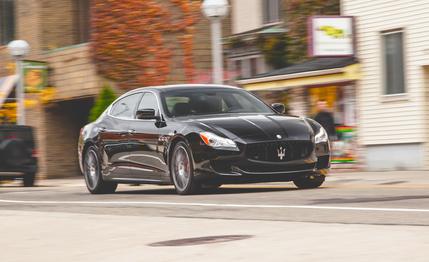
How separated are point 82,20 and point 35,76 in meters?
3.40

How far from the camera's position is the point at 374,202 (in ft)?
38.6

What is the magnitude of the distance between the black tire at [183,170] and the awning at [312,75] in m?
11.5

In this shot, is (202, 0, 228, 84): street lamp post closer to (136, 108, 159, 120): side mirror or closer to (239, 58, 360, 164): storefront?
(239, 58, 360, 164): storefront

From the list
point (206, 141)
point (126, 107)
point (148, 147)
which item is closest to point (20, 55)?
point (126, 107)

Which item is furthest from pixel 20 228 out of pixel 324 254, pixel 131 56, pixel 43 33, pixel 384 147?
pixel 43 33

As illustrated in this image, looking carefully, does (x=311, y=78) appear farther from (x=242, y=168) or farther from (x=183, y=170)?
(x=242, y=168)

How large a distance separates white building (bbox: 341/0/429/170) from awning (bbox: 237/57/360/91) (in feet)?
1.46

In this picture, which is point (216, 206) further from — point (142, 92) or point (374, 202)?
point (142, 92)

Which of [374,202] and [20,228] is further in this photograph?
[374,202]

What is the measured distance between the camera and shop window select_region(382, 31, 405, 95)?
2556cm

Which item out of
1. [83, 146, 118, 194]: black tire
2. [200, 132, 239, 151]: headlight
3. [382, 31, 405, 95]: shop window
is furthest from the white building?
[200, 132, 239, 151]: headlight

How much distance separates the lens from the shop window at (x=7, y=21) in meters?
41.1

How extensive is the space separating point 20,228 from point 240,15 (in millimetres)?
24750

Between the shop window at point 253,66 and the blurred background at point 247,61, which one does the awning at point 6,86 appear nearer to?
the blurred background at point 247,61
